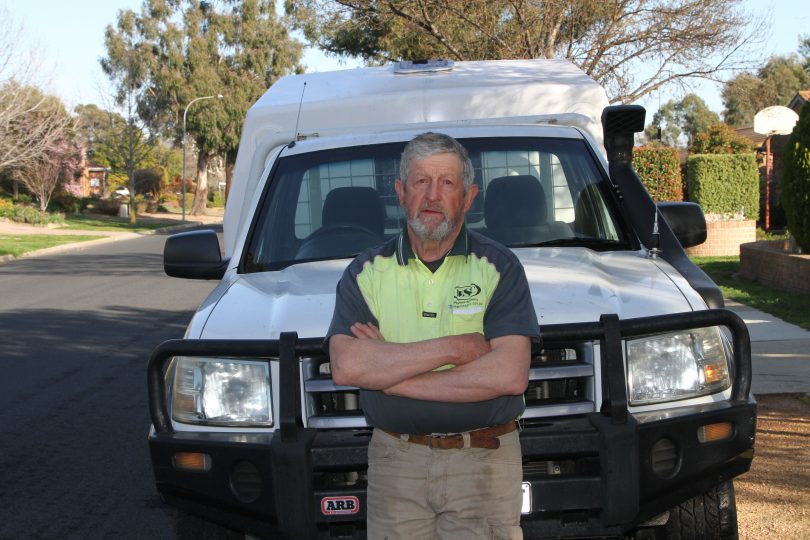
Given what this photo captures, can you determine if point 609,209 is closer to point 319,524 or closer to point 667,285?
point 667,285

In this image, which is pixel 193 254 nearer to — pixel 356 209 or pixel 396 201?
pixel 356 209

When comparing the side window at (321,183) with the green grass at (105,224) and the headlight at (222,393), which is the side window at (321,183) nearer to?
the headlight at (222,393)

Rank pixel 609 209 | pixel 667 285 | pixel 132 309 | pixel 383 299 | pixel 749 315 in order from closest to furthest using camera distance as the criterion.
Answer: pixel 383 299
pixel 667 285
pixel 609 209
pixel 749 315
pixel 132 309

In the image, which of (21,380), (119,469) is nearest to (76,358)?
(21,380)

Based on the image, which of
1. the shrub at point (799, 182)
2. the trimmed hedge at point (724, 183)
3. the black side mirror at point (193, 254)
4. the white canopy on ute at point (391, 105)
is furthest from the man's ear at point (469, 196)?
the trimmed hedge at point (724, 183)

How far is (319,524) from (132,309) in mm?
12638

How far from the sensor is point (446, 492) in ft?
10.5

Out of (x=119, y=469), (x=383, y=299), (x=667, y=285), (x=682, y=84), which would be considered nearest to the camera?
(x=383, y=299)

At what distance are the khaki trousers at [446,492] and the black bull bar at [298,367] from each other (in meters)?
0.41

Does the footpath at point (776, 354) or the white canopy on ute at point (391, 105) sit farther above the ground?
the white canopy on ute at point (391, 105)

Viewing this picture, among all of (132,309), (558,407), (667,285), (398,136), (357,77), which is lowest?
(132,309)

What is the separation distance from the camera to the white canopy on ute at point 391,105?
684cm

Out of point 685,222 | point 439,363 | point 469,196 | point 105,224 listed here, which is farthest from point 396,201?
point 105,224

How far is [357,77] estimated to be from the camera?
7.47 m
